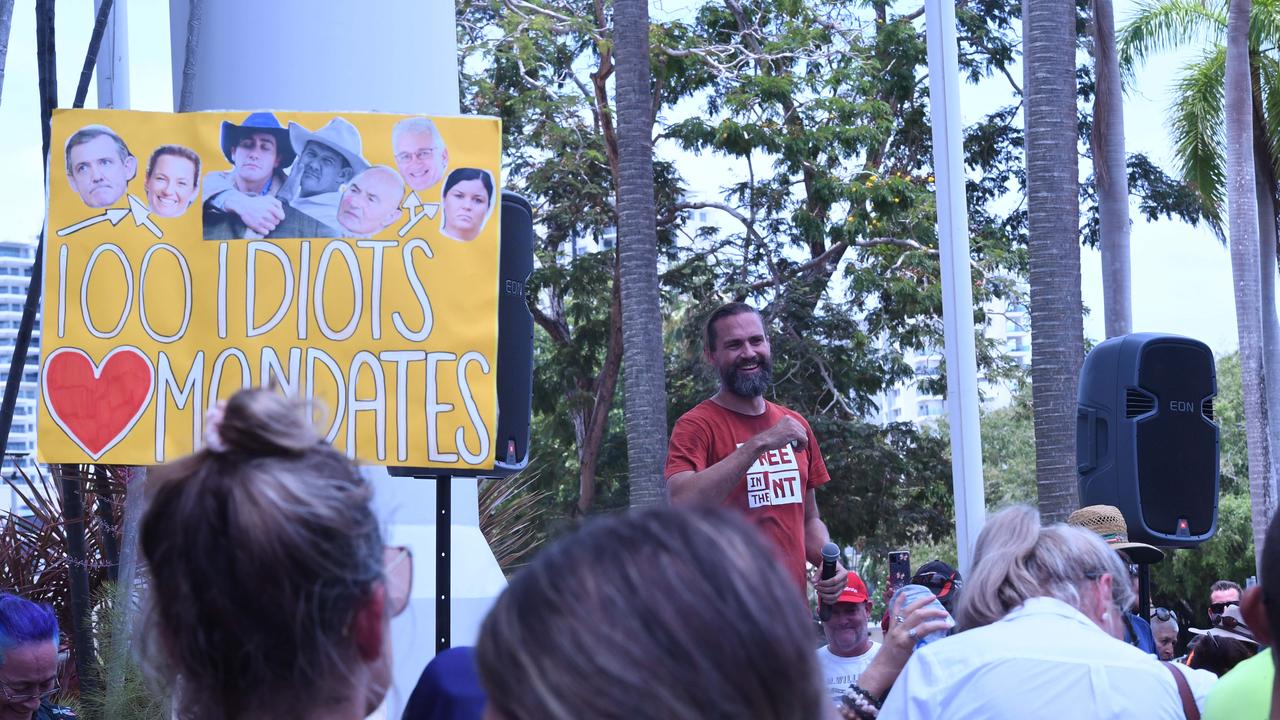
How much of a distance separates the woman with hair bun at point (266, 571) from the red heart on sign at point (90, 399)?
220 cm

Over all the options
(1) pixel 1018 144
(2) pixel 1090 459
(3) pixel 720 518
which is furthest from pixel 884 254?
(3) pixel 720 518

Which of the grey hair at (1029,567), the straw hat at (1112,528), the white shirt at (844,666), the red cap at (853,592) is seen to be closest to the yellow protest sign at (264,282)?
the grey hair at (1029,567)

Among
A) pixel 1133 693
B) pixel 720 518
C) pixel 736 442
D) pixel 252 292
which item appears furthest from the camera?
pixel 736 442

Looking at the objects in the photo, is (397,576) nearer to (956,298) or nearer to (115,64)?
(956,298)

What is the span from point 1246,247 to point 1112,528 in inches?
583

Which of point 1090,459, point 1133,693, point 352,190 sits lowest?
point 1133,693

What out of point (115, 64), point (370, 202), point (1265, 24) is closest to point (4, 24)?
point (370, 202)

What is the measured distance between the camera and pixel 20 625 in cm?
368

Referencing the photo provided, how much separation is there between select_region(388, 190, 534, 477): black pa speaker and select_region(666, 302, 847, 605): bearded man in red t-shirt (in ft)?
2.13

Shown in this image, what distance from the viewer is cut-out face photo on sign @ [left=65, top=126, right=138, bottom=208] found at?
3617 mm

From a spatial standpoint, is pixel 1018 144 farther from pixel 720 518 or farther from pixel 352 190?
pixel 720 518

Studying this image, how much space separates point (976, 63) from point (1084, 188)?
2.54 m

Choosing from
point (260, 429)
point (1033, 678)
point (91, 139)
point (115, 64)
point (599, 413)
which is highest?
point (115, 64)

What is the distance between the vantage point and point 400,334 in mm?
3625
